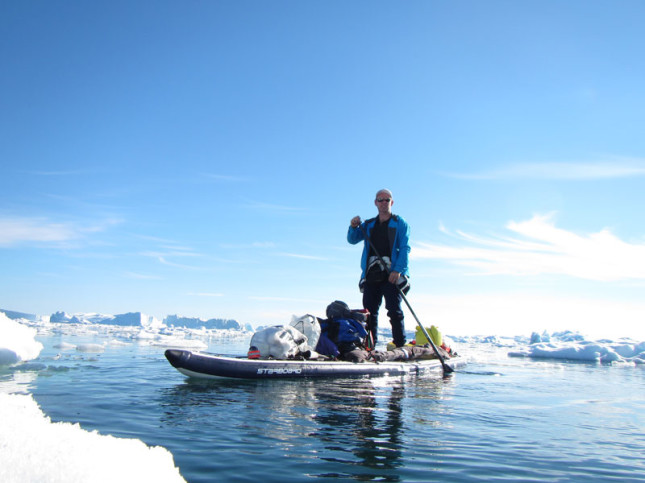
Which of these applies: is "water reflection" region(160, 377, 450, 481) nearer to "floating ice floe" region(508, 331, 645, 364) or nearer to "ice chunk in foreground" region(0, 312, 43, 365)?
"ice chunk in foreground" region(0, 312, 43, 365)

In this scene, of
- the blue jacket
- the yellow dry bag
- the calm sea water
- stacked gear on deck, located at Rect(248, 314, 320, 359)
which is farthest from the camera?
the yellow dry bag

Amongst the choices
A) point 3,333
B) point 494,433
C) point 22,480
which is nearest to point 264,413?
point 494,433

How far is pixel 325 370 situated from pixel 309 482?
441 centimetres

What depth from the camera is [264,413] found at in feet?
13.1

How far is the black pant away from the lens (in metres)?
8.77

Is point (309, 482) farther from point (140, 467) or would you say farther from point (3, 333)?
point (3, 333)

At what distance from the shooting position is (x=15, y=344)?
9.06 m

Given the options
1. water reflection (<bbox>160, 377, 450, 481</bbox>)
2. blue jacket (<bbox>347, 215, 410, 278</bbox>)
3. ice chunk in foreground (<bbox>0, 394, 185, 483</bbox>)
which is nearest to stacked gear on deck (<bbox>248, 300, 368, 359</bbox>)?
water reflection (<bbox>160, 377, 450, 481</bbox>)

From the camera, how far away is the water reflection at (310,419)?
274 centimetres

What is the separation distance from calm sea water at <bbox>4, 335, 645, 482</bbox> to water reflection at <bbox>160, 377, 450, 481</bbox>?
13mm

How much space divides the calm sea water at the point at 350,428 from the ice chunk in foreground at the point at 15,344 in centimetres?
305

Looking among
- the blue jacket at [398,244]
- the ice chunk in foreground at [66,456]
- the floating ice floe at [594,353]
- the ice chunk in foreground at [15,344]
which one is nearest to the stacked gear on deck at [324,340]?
the blue jacket at [398,244]

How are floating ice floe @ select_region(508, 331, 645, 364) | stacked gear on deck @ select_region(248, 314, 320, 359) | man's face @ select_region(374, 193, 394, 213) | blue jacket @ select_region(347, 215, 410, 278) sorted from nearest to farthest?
stacked gear on deck @ select_region(248, 314, 320, 359)
blue jacket @ select_region(347, 215, 410, 278)
man's face @ select_region(374, 193, 394, 213)
floating ice floe @ select_region(508, 331, 645, 364)

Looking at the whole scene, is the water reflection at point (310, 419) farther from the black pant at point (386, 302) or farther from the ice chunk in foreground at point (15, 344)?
the ice chunk in foreground at point (15, 344)
